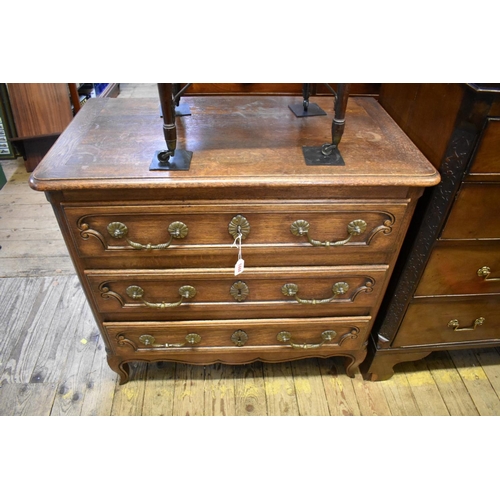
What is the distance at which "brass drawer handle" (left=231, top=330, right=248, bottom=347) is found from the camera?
1221 millimetres

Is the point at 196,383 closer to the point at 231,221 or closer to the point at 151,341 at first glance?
the point at 151,341

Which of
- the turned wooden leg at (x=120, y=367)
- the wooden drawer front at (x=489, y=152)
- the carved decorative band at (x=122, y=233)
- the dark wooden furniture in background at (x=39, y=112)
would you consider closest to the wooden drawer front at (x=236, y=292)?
the carved decorative band at (x=122, y=233)

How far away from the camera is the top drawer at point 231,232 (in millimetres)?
923

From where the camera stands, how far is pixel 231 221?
94cm

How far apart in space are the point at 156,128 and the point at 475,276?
1.01 meters

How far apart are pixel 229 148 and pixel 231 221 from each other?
0.19 meters

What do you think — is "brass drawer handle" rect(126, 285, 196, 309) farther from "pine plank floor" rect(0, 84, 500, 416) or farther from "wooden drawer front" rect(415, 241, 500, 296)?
"wooden drawer front" rect(415, 241, 500, 296)

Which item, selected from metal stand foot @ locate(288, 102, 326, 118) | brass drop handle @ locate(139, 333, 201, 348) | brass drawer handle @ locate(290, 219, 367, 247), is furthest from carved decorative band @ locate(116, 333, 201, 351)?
metal stand foot @ locate(288, 102, 326, 118)

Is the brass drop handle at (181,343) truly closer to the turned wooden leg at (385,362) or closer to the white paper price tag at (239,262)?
the white paper price tag at (239,262)

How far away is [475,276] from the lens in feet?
3.68

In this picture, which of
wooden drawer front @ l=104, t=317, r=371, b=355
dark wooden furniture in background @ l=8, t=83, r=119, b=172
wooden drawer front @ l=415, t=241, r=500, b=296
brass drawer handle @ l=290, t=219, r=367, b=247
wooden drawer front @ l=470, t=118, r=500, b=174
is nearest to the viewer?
wooden drawer front @ l=470, t=118, r=500, b=174

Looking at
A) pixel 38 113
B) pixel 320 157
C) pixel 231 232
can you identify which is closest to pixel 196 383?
pixel 231 232

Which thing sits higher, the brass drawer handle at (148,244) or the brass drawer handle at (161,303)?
the brass drawer handle at (148,244)

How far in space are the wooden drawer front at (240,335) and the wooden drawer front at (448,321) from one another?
6.2 inches
